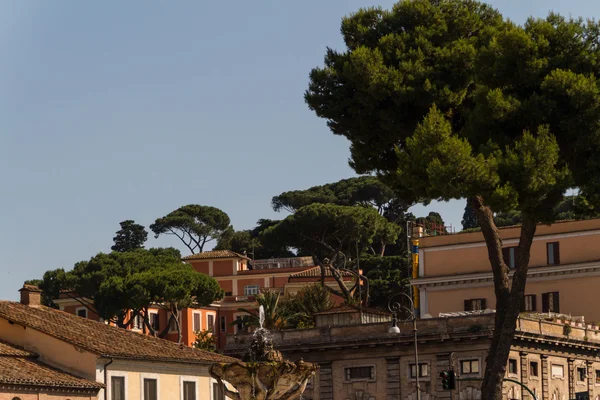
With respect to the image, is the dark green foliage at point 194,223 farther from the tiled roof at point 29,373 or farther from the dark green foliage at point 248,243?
the tiled roof at point 29,373

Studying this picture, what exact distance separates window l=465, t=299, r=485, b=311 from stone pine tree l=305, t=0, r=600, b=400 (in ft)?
116

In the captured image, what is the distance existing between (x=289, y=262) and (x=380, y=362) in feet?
183

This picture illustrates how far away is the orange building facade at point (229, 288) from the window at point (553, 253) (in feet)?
102

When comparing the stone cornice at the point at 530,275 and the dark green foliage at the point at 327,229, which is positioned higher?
the dark green foliage at the point at 327,229

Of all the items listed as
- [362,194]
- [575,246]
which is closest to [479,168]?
[575,246]

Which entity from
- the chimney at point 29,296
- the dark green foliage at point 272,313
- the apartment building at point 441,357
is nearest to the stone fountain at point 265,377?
the chimney at point 29,296

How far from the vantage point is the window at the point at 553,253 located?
80.2 meters

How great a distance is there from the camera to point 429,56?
1849 inches

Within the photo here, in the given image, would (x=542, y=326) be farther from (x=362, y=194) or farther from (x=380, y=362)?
(x=362, y=194)

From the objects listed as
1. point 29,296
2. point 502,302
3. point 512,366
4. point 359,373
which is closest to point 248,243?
point 359,373

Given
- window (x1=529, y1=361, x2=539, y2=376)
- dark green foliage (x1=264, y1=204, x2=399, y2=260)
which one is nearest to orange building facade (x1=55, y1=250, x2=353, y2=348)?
dark green foliage (x1=264, y1=204, x2=399, y2=260)

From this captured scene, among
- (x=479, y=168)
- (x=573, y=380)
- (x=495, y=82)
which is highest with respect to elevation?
(x=495, y=82)

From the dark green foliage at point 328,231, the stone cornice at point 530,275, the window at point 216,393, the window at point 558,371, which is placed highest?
the dark green foliage at point 328,231

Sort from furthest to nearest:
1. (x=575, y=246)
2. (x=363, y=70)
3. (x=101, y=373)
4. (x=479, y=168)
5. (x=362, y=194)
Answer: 1. (x=362, y=194)
2. (x=575, y=246)
3. (x=101, y=373)
4. (x=363, y=70)
5. (x=479, y=168)
